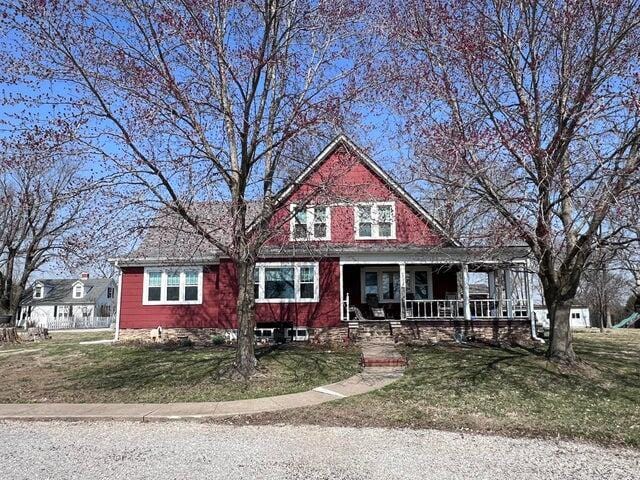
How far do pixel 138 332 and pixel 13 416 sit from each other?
11008 mm

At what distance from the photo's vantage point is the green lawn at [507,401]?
295 inches

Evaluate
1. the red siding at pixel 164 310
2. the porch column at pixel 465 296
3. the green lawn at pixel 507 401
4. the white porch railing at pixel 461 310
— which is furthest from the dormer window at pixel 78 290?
the green lawn at pixel 507 401

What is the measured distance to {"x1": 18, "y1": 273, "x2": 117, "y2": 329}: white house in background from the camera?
184ft

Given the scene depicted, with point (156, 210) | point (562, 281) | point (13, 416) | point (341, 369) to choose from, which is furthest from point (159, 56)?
point (562, 281)

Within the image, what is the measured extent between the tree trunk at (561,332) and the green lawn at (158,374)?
4564 mm

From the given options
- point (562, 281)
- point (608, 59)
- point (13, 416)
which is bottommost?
point (13, 416)

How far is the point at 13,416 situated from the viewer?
8.31m

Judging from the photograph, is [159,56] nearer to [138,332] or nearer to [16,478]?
[16,478]

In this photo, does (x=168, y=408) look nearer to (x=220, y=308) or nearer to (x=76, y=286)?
(x=220, y=308)

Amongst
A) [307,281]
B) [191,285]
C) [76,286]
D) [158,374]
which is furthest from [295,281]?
[76,286]

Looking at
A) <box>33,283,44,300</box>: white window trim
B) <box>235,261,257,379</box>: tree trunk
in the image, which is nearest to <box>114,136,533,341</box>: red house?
<box>235,261,257,379</box>: tree trunk

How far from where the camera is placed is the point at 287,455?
6098 mm

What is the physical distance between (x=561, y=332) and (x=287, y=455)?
8.08 m

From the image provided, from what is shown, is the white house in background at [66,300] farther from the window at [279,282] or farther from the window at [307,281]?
the window at [307,281]
